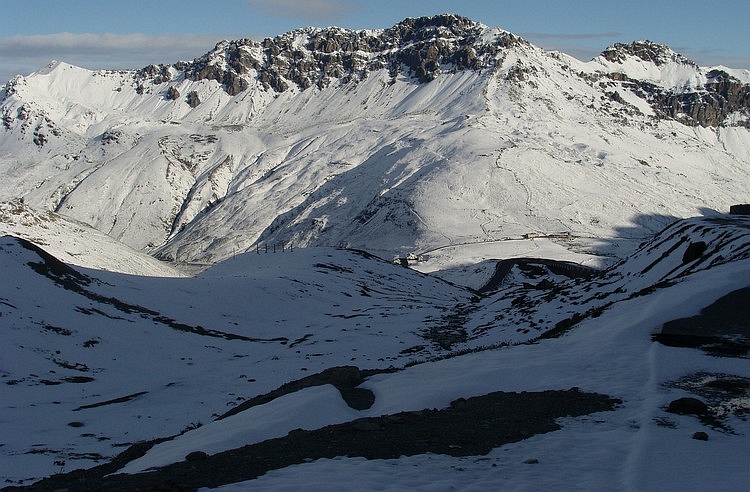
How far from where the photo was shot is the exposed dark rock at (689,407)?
14617 mm

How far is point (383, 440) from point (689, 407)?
20.4 ft

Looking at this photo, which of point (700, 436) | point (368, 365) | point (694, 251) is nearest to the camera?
point (700, 436)

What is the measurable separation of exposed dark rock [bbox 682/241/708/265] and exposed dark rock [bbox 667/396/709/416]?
26649mm

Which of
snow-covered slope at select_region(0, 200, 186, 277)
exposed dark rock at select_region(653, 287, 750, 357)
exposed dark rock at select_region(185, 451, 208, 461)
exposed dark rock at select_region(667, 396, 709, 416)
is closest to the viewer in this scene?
exposed dark rock at select_region(185, 451, 208, 461)

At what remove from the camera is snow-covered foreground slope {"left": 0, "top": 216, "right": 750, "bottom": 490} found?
12.5 metres

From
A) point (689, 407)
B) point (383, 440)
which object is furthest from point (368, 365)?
point (689, 407)

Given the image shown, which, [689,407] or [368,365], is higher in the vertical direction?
[689,407]

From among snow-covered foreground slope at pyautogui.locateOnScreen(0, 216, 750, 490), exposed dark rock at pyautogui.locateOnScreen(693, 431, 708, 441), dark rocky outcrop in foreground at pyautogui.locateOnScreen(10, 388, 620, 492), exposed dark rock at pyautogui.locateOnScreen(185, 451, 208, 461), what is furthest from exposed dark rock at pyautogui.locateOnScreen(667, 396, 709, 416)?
exposed dark rock at pyautogui.locateOnScreen(185, 451, 208, 461)

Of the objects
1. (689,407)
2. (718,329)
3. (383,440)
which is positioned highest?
(718,329)

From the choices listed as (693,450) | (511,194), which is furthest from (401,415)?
(511,194)

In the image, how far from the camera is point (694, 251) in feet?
130

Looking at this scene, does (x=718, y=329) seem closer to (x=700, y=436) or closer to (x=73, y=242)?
(x=700, y=436)

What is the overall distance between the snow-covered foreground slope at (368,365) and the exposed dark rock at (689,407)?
7.8 inches

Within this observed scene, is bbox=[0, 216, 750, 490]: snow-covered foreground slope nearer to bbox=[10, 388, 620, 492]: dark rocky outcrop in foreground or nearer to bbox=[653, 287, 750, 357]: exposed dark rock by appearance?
bbox=[653, 287, 750, 357]: exposed dark rock
